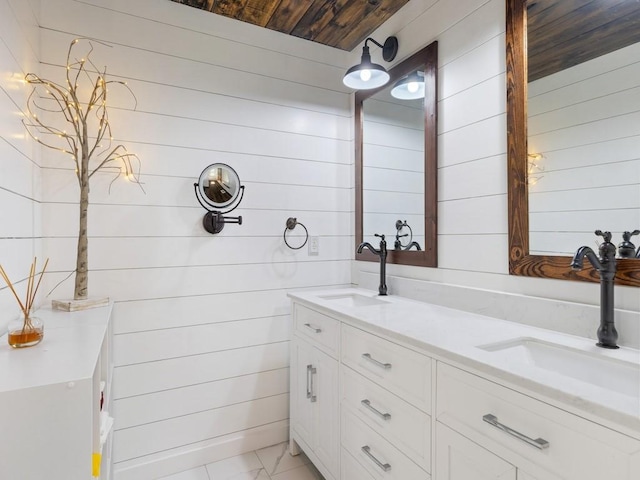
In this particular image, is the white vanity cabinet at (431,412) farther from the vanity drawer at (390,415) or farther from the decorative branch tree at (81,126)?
the decorative branch tree at (81,126)

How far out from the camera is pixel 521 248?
1.38 m

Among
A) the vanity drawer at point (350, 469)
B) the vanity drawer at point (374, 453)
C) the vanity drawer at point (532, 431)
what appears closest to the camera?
the vanity drawer at point (532, 431)

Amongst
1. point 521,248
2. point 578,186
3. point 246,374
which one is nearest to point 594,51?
point 578,186

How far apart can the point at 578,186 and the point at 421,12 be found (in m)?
1.25

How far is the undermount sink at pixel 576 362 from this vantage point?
943mm

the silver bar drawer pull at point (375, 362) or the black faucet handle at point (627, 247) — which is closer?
the black faucet handle at point (627, 247)

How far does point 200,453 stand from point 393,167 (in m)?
1.95

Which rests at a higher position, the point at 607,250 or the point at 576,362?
the point at 607,250

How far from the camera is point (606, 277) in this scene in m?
1.05

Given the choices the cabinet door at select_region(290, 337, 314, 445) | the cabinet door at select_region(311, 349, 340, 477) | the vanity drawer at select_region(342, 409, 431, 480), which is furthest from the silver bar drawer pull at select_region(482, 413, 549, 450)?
the cabinet door at select_region(290, 337, 314, 445)

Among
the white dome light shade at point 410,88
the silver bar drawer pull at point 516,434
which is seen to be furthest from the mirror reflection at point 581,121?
the silver bar drawer pull at point 516,434

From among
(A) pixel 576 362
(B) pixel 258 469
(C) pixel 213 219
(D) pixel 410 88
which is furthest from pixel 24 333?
(D) pixel 410 88

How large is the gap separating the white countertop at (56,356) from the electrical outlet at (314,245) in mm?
1275

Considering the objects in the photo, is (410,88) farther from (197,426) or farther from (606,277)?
(197,426)
